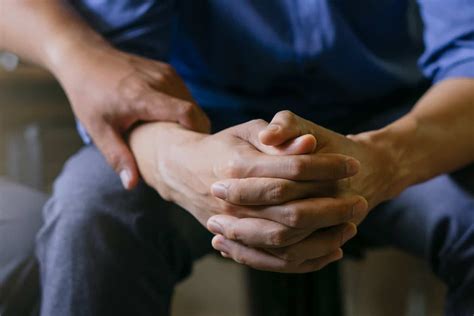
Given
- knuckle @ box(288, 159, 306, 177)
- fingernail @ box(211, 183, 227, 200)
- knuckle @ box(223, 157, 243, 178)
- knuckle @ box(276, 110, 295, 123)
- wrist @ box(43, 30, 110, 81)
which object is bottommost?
fingernail @ box(211, 183, 227, 200)

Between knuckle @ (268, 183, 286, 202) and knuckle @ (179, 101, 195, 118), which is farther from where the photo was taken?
knuckle @ (179, 101, 195, 118)

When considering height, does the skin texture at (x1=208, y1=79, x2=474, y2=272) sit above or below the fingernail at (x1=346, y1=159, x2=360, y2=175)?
below

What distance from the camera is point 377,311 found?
103 centimetres

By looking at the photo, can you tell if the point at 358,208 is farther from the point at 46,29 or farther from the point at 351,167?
the point at 46,29

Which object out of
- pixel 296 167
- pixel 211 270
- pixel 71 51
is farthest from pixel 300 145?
pixel 211 270

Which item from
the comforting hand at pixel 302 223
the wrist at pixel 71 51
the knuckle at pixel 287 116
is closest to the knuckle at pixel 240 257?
the comforting hand at pixel 302 223

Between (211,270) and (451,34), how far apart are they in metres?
0.57

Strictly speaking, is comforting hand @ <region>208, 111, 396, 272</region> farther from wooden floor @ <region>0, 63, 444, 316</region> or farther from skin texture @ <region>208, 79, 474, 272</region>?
wooden floor @ <region>0, 63, 444, 316</region>

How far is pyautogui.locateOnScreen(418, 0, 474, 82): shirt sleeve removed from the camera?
1.80 feet

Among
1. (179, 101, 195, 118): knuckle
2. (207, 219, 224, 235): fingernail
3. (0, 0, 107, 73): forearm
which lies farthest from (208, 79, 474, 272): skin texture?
(0, 0, 107, 73): forearm

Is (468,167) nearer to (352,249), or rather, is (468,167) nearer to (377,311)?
(352,249)

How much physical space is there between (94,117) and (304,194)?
0.71ft

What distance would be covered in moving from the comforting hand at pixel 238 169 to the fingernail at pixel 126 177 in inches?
1.1

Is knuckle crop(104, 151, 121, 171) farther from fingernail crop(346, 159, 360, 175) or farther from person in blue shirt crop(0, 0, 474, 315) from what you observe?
fingernail crop(346, 159, 360, 175)
